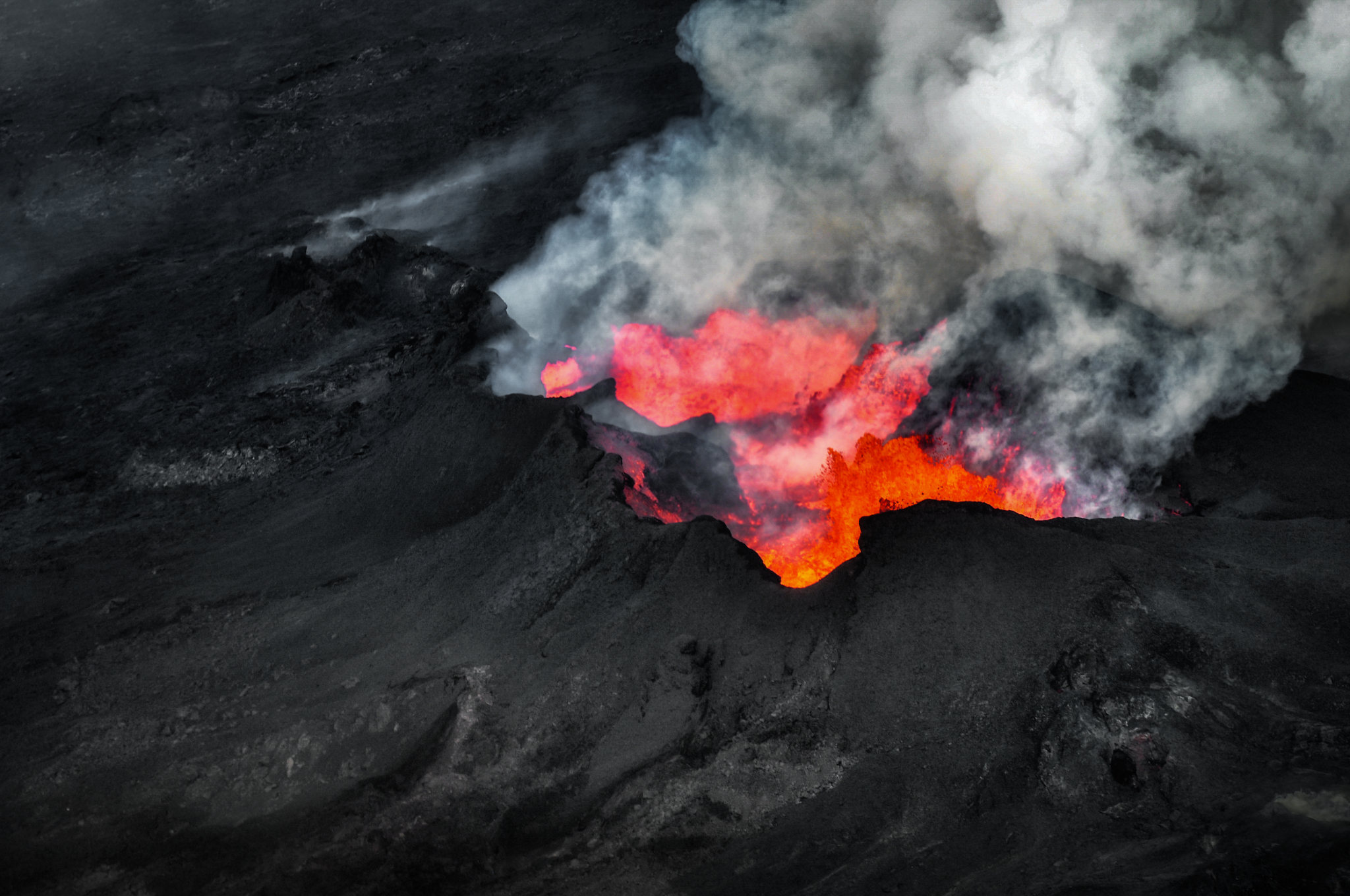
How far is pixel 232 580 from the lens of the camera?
984cm

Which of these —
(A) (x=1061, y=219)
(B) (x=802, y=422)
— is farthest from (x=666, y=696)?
(A) (x=1061, y=219)

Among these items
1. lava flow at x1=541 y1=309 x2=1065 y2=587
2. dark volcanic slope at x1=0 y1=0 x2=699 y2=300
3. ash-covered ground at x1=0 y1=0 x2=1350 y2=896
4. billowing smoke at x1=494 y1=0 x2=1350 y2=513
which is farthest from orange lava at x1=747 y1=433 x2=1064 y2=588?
dark volcanic slope at x1=0 y1=0 x2=699 y2=300

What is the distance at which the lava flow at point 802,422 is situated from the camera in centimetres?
978

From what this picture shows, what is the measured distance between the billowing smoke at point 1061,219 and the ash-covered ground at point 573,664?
917mm

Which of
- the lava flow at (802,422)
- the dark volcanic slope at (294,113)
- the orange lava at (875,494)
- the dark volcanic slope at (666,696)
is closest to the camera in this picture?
the dark volcanic slope at (666,696)

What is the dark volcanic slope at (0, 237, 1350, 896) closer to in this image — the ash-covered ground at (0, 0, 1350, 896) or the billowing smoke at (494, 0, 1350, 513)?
the ash-covered ground at (0, 0, 1350, 896)

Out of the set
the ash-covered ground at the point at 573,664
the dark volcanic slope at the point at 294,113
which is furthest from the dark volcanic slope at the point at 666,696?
the dark volcanic slope at the point at 294,113

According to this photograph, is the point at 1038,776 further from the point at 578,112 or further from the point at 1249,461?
the point at 578,112

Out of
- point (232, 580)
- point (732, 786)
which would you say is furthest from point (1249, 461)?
point (232, 580)

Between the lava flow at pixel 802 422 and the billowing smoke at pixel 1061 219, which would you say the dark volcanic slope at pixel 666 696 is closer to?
the billowing smoke at pixel 1061 219

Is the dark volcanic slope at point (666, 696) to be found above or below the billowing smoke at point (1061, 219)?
below

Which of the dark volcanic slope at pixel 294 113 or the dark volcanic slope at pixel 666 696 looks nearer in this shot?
the dark volcanic slope at pixel 666 696

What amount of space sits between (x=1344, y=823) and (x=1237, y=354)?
5.79m

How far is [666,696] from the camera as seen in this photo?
7.53m
